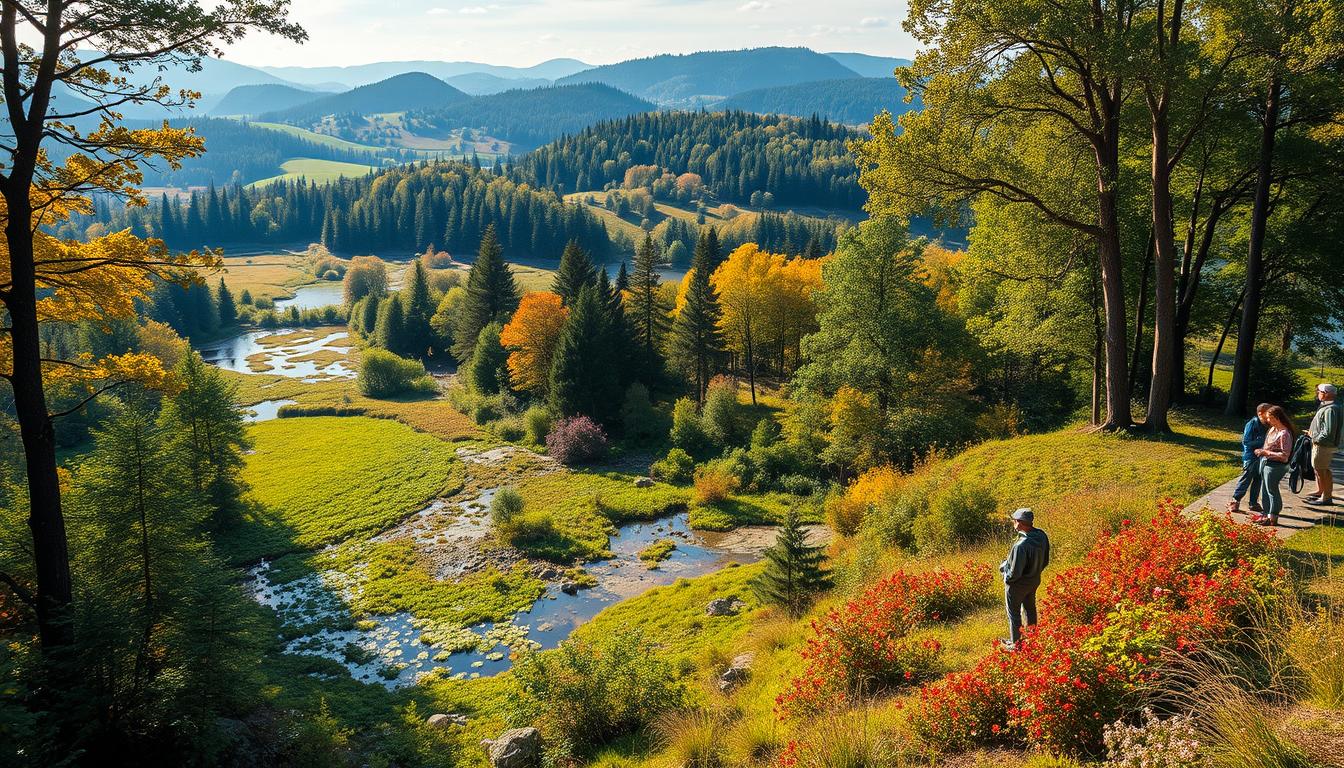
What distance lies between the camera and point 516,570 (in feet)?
98.5

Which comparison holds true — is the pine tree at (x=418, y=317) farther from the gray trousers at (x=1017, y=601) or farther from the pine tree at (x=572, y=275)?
the gray trousers at (x=1017, y=601)

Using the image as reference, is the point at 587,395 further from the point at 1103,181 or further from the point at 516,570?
the point at 1103,181

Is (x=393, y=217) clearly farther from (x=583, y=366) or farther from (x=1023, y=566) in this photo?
(x=1023, y=566)

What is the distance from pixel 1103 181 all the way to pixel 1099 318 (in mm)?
9694

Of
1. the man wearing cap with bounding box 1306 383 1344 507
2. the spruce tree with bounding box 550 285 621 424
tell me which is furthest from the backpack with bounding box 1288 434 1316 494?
the spruce tree with bounding box 550 285 621 424

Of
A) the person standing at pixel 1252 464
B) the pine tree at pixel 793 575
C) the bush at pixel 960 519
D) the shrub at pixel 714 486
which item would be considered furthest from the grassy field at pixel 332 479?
the person standing at pixel 1252 464

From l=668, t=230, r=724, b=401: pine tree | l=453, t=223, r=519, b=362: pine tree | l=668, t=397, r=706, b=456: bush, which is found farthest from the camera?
l=453, t=223, r=519, b=362: pine tree

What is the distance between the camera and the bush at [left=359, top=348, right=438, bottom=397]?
65.6 meters

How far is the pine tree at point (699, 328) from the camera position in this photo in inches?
1996

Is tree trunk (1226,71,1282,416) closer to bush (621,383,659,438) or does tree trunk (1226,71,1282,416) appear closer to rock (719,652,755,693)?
rock (719,652,755,693)

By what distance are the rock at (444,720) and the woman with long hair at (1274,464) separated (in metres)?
17.6

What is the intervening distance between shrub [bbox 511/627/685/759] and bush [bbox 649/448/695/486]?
27.1 meters

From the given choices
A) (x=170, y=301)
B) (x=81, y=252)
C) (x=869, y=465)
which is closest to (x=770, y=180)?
(x=170, y=301)

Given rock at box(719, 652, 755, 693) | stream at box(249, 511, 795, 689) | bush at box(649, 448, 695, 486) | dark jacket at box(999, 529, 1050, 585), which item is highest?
dark jacket at box(999, 529, 1050, 585)
